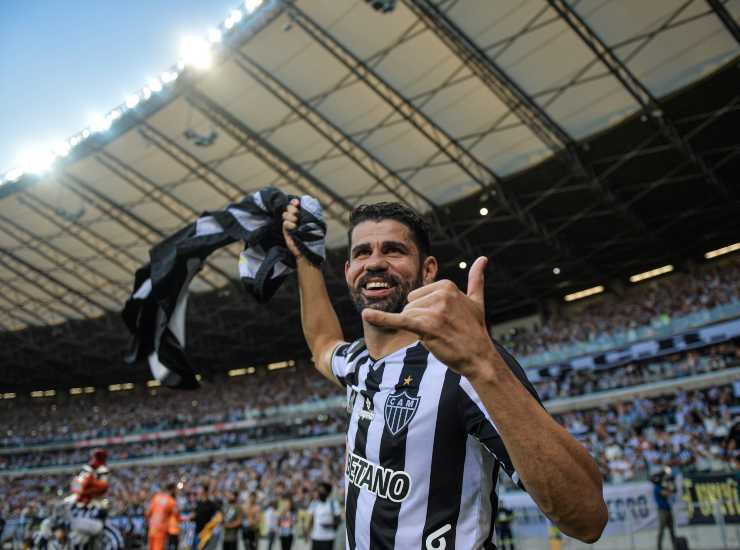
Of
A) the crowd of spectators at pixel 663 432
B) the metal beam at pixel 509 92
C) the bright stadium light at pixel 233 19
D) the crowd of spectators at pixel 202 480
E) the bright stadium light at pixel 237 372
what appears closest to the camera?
the crowd of spectators at pixel 663 432

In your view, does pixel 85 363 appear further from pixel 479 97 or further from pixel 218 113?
pixel 479 97

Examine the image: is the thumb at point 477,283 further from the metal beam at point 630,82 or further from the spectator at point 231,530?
the metal beam at point 630,82

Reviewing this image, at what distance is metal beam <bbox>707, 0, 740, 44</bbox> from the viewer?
1419cm

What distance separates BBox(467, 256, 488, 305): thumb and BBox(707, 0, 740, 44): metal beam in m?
16.3

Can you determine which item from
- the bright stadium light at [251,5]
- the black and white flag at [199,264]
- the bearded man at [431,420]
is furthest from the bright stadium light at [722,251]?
the bearded man at [431,420]

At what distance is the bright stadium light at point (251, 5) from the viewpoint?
17188 mm

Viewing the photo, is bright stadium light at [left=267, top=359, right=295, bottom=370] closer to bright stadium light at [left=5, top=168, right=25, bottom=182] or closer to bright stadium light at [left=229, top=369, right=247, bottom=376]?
bright stadium light at [left=229, top=369, right=247, bottom=376]

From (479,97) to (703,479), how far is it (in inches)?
484

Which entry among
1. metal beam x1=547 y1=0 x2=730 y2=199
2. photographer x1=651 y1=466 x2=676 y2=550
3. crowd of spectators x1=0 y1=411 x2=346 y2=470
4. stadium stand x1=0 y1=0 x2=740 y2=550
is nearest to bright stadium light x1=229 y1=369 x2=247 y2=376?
crowd of spectators x1=0 y1=411 x2=346 y2=470

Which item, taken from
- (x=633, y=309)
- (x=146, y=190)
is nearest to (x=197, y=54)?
(x=146, y=190)

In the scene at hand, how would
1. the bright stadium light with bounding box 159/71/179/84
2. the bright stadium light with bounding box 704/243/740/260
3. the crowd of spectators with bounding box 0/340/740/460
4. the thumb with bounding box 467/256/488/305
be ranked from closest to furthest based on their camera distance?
the thumb with bounding box 467/256/488/305, the bright stadium light with bounding box 159/71/179/84, the crowd of spectators with bounding box 0/340/740/460, the bright stadium light with bounding box 704/243/740/260

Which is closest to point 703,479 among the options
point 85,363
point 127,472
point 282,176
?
point 282,176

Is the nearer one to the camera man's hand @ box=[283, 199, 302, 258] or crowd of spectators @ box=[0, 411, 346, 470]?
man's hand @ box=[283, 199, 302, 258]

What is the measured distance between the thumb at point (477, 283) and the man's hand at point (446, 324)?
49mm
